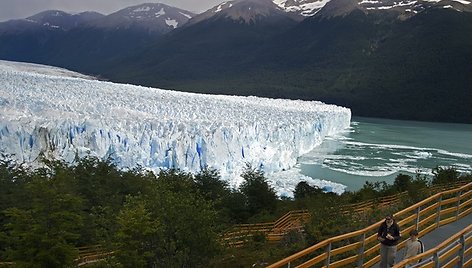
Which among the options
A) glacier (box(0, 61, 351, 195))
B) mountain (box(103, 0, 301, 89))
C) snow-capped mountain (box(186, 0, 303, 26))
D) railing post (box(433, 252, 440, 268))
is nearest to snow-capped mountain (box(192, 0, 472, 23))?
snow-capped mountain (box(186, 0, 303, 26))

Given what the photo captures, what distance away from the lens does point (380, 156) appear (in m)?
33.0

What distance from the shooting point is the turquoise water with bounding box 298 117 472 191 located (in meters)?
26.5

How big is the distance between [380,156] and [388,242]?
2944cm

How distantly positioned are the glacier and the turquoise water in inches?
94.1

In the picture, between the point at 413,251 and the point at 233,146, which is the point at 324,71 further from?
the point at 413,251

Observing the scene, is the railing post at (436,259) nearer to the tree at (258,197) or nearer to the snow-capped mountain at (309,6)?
the tree at (258,197)

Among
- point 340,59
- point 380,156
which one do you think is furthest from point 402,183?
point 340,59

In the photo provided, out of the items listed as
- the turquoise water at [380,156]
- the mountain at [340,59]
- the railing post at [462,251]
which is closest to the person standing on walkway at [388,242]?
the railing post at [462,251]

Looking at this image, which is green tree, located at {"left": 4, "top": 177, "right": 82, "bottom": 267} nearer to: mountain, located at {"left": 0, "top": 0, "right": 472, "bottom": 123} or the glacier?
the glacier

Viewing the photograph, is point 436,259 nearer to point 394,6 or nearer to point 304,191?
point 304,191

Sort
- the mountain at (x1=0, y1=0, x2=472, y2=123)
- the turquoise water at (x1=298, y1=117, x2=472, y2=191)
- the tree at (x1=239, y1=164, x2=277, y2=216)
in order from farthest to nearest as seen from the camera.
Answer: the mountain at (x1=0, y1=0, x2=472, y2=123) < the turquoise water at (x1=298, y1=117, x2=472, y2=191) < the tree at (x1=239, y1=164, x2=277, y2=216)

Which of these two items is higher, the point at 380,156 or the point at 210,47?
the point at 210,47

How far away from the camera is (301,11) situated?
175 metres

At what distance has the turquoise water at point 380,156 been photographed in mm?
26516
